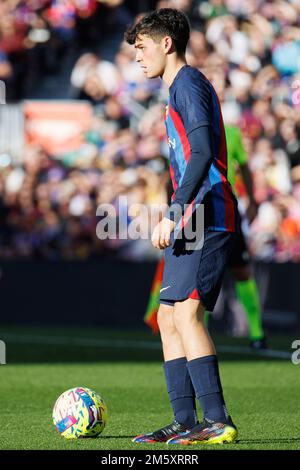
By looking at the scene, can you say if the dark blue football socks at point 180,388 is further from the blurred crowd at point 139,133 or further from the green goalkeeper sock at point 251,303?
the blurred crowd at point 139,133

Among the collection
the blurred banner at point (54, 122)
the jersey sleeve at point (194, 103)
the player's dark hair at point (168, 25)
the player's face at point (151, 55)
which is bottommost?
the jersey sleeve at point (194, 103)

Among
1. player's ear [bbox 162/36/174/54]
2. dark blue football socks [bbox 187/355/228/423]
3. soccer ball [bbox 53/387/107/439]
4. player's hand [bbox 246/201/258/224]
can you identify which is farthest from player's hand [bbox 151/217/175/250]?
player's hand [bbox 246/201/258/224]

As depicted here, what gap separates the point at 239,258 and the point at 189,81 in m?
5.26

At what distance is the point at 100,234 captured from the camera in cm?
1670

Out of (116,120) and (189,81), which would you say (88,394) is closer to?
(189,81)

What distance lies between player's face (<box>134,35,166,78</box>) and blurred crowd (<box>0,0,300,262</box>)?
9167mm

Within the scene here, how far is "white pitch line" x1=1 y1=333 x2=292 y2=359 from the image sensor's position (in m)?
12.5

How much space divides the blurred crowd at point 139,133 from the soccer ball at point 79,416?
9108 mm

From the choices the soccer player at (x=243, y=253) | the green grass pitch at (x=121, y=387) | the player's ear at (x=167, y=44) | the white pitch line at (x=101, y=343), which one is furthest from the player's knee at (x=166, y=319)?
the white pitch line at (x=101, y=343)

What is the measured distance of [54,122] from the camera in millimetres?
20297

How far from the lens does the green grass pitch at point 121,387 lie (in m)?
6.59

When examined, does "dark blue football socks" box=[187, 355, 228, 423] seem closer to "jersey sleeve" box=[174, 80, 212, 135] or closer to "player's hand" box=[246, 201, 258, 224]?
"jersey sleeve" box=[174, 80, 212, 135]

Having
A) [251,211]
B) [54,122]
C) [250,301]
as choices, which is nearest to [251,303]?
[250,301]
